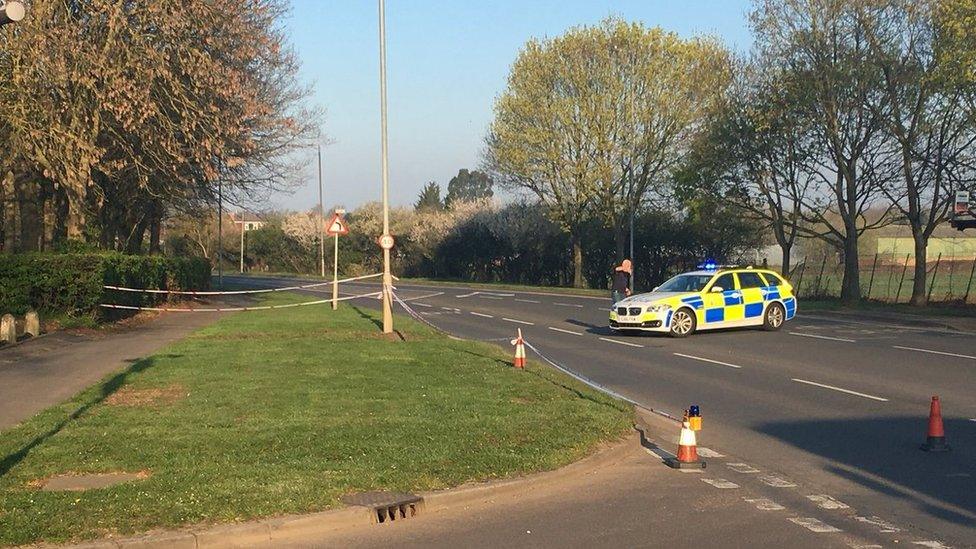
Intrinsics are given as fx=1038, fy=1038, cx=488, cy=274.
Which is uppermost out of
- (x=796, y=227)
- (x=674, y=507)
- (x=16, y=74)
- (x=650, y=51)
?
(x=650, y=51)

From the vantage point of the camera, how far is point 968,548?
6590 millimetres

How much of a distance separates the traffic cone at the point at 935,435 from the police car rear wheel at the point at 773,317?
47.0 ft

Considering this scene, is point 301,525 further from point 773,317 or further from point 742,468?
point 773,317

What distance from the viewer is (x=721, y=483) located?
8672 millimetres

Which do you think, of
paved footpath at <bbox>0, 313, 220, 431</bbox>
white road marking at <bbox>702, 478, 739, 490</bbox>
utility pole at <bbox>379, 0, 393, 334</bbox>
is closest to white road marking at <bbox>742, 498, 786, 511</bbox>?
white road marking at <bbox>702, 478, 739, 490</bbox>

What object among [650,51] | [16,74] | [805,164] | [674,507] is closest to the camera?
[674,507]

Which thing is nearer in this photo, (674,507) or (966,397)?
(674,507)

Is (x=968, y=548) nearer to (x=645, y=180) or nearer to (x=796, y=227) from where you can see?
(x=796, y=227)

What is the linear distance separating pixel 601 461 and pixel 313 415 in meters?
3.29

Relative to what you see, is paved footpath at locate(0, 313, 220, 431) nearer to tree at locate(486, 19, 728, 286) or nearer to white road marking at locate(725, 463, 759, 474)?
white road marking at locate(725, 463, 759, 474)

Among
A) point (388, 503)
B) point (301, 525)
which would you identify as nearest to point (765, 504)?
point (388, 503)

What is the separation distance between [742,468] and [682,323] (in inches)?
544

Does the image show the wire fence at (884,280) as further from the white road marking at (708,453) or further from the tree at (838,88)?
the white road marking at (708,453)

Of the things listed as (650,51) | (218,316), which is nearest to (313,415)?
(218,316)
